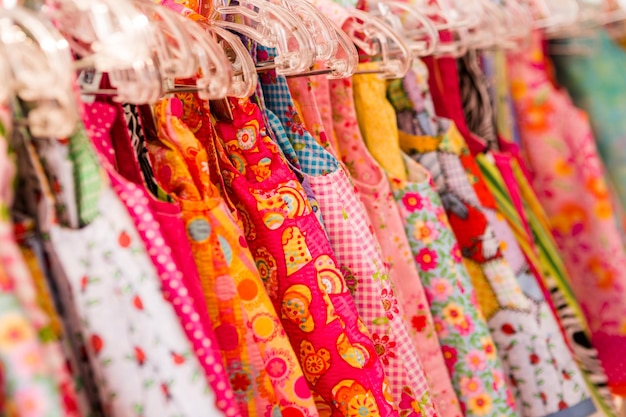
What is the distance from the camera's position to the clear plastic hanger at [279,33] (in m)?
0.64

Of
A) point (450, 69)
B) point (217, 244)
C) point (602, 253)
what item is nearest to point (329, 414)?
point (217, 244)

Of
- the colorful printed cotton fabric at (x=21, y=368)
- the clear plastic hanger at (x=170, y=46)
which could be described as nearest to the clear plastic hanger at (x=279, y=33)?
the clear plastic hanger at (x=170, y=46)

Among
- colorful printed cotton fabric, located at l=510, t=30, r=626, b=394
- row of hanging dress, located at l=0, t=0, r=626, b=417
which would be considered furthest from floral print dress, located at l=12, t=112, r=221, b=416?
colorful printed cotton fabric, located at l=510, t=30, r=626, b=394

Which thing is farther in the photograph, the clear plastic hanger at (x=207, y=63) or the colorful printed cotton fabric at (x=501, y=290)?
the colorful printed cotton fabric at (x=501, y=290)

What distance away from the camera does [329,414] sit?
66cm

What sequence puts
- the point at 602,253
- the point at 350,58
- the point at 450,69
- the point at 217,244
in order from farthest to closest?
the point at 602,253 < the point at 450,69 < the point at 350,58 < the point at 217,244

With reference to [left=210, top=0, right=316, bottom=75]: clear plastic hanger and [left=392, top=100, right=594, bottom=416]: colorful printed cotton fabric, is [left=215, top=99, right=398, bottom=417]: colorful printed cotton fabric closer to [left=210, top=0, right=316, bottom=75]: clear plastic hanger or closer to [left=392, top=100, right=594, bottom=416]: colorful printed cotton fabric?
[left=210, top=0, right=316, bottom=75]: clear plastic hanger

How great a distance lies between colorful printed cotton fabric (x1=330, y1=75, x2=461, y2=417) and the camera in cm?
78

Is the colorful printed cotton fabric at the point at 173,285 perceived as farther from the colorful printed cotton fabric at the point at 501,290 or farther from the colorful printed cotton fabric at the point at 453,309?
the colorful printed cotton fabric at the point at 501,290

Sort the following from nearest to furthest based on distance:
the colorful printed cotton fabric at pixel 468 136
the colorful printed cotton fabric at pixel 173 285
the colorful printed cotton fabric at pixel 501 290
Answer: the colorful printed cotton fabric at pixel 173 285 → the colorful printed cotton fabric at pixel 501 290 → the colorful printed cotton fabric at pixel 468 136

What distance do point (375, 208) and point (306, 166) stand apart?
118mm

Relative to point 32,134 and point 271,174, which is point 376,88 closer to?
point 271,174

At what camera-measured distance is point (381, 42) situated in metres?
0.79

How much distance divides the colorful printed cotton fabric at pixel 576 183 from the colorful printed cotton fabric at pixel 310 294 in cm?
71
